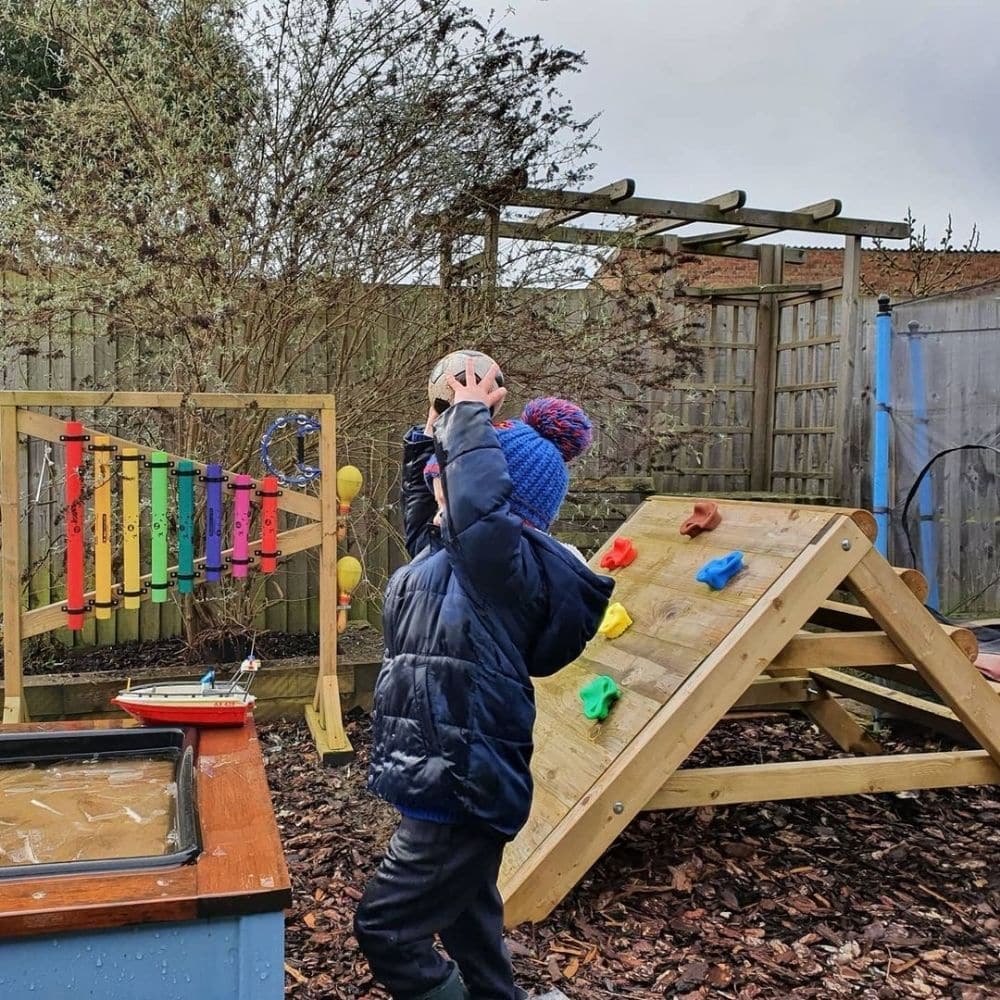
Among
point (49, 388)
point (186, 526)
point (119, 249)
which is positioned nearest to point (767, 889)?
point (186, 526)

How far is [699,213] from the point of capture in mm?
6359

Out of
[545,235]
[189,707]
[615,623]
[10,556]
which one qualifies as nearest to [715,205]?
[545,235]

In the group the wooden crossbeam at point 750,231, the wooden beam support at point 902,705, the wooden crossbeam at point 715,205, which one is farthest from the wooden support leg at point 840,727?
the wooden crossbeam at point 750,231

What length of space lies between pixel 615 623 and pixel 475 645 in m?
1.53

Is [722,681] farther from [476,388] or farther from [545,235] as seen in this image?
[545,235]

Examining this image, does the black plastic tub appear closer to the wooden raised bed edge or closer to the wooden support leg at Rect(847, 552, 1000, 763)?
the wooden support leg at Rect(847, 552, 1000, 763)

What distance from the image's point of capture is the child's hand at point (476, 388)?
181 centimetres

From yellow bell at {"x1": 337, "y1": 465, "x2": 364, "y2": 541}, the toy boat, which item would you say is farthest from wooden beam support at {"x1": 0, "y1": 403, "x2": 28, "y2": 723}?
the toy boat

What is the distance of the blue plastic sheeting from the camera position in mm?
1300

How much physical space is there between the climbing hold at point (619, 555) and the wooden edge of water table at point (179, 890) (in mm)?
2116

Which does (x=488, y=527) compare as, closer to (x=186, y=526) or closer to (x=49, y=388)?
(x=186, y=526)

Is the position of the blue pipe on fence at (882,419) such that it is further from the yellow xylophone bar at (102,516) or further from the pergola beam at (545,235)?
the yellow xylophone bar at (102,516)

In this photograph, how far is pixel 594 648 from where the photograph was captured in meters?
3.25

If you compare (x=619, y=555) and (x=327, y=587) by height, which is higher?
(x=619, y=555)
